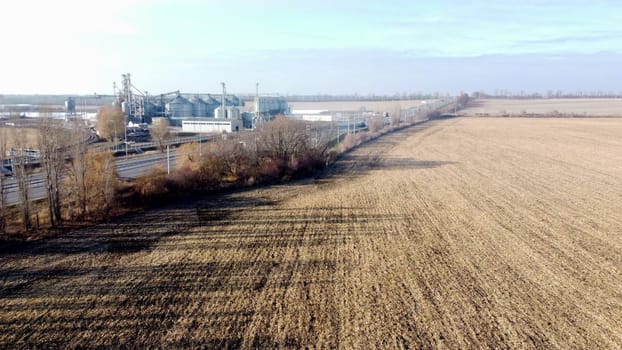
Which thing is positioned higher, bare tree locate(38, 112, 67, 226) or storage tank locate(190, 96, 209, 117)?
storage tank locate(190, 96, 209, 117)

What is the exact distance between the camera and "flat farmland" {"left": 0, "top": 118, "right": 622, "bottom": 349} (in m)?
9.46

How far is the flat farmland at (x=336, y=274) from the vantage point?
31.0 feet

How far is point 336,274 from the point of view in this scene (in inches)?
488

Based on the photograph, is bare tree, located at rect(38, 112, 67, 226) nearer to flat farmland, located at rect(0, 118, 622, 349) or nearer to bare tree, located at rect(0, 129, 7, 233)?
bare tree, located at rect(0, 129, 7, 233)

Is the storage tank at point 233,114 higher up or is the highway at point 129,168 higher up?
the storage tank at point 233,114

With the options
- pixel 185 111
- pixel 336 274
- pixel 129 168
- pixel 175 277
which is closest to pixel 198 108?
pixel 185 111

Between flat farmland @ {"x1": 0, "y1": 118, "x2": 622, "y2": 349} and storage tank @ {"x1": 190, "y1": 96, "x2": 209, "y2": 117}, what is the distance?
51181 mm

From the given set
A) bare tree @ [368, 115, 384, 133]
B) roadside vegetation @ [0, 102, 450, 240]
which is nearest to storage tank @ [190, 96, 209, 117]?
bare tree @ [368, 115, 384, 133]

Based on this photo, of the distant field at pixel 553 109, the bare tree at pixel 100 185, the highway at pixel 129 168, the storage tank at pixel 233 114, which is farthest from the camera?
the distant field at pixel 553 109

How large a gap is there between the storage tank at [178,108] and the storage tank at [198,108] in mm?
1024

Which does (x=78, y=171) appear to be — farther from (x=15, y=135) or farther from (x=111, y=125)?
(x=111, y=125)

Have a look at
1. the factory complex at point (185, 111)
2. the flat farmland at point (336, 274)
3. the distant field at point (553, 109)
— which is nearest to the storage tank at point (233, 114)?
the factory complex at point (185, 111)

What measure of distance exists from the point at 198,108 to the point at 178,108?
4453mm

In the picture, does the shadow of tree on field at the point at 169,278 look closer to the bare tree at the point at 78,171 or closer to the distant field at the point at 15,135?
the bare tree at the point at 78,171
